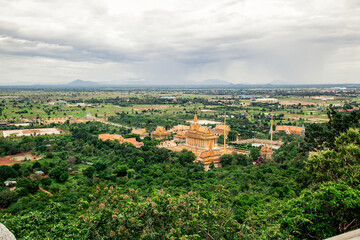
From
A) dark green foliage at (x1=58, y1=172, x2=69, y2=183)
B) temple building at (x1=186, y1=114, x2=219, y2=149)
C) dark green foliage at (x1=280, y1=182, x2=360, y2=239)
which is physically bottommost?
dark green foliage at (x1=58, y1=172, x2=69, y2=183)

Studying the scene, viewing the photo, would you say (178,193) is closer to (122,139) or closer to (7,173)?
(7,173)

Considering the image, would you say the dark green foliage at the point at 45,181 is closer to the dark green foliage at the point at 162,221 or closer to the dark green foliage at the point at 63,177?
the dark green foliage at the point at 63,177

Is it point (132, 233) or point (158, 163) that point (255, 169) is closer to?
point (158, 163)

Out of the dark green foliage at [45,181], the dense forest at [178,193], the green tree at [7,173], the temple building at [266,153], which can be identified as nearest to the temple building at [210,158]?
the dense forest at [178,193]

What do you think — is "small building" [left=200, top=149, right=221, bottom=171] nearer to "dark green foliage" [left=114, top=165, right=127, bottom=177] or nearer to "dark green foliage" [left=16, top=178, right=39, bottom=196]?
"dark green foliage" [left=114, top=165, right=127, bottom=177]

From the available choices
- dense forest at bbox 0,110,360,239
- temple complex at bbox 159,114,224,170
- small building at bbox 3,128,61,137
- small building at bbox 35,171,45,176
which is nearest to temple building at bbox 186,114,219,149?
temple complex at bbox 159,114,224,170

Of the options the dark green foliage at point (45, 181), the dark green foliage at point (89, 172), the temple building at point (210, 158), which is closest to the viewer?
the dark green foliage at point (45, 181)
